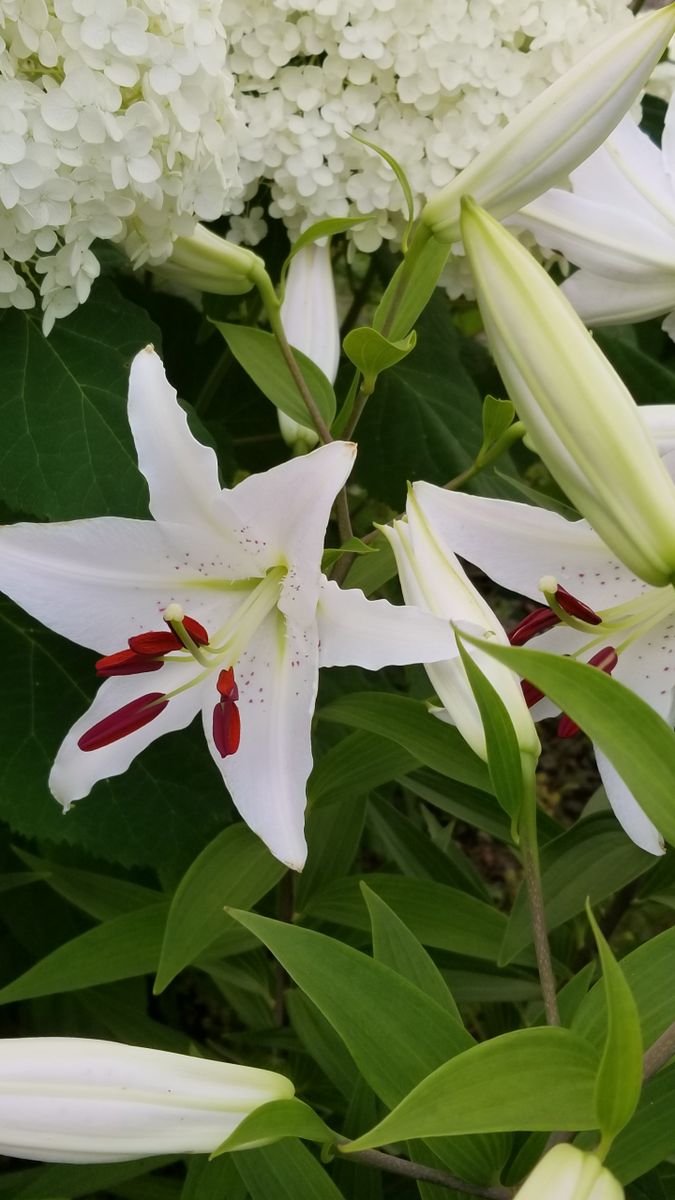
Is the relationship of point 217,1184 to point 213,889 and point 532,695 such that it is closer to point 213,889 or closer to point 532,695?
point 213,889

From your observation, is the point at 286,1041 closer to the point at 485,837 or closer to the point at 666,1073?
the point at 666,1073

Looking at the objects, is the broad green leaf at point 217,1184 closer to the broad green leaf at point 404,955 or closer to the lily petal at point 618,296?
the broad green leaf at point 404,955

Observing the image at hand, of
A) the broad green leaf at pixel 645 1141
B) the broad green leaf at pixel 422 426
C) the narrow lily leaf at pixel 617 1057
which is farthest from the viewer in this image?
the broad green leaf at pixel 422 426

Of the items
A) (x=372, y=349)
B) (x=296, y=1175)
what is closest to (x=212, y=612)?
(x=372, y=349)

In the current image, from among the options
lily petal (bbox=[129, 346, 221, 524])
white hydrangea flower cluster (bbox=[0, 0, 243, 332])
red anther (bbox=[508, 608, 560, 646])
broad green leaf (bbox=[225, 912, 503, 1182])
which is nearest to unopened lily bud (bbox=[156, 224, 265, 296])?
white hydrangea flower cluster (bbox=[0, 0, 243, 332])

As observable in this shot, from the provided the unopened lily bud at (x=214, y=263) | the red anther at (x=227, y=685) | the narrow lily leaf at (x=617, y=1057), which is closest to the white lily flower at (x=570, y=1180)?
the narrow lily leaf at (x=617, y=1057)

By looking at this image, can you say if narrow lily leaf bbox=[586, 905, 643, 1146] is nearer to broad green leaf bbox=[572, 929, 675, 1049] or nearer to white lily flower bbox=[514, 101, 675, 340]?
broad green leaf bbox=[572, 929, 675, 1049]
